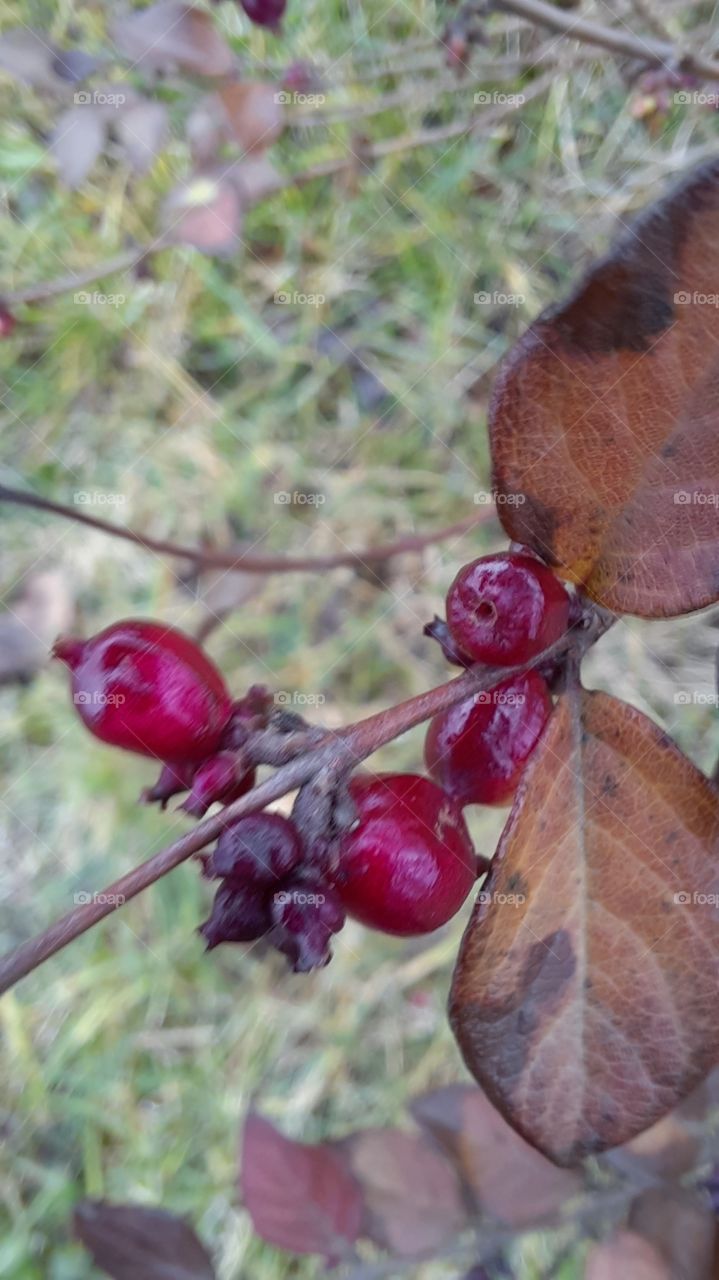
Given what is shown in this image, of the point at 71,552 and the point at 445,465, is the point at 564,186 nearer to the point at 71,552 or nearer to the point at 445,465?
the point at 445,465

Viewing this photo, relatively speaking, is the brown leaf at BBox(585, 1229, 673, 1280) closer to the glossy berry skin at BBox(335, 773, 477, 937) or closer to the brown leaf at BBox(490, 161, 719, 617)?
the glossy berry skin at BBox(335, 773, 477, 937)

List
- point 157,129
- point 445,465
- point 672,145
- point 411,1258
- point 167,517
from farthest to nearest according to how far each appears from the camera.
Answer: point 167,517
point 445,465
point 672,145
point 157,129
point 411,1258

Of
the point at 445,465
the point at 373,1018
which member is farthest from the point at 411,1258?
the point at 445,465

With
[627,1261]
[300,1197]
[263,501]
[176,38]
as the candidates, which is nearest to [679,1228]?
[627,1261]

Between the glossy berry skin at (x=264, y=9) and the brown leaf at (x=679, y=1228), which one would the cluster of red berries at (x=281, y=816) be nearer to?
the brown leaf at (x=679, y=1228)

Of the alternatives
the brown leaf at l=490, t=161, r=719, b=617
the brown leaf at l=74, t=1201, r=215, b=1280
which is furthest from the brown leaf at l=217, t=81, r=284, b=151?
the brown leaf at l=74, t=1201, r=215, b=1280

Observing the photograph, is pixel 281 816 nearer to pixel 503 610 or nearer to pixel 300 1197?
pixel 503 610

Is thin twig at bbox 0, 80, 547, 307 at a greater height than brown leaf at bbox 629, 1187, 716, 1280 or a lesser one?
greater
